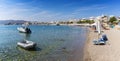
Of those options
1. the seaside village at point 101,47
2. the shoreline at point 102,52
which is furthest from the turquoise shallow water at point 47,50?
the seaside village at point 101,47

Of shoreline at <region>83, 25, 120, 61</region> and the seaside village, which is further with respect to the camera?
the seaside village

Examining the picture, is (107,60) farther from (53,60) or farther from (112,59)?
(53,60)

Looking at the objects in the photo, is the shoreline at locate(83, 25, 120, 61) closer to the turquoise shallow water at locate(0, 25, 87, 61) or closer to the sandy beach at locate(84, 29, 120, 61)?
the sandy beach at locate(84, 29, 120, 61)

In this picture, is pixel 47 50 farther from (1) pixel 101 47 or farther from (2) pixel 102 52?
(2) pixel 102 52

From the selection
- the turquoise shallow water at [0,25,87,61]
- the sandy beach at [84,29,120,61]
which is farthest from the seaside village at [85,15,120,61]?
the turquoise shallow water at [0,25,87,61]

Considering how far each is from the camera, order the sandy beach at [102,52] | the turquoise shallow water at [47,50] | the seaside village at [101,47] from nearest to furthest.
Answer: the sandy beach at [102,52] → the seaside village at [101,47] → the turquoise shallow water at [47,50]

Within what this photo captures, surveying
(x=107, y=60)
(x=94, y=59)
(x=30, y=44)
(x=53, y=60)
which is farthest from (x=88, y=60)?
(x=30, y=44)

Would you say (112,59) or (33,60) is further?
(33,60)

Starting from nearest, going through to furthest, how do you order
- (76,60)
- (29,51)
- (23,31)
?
1. (76,60)
2. (29,51)
3. (23,31)

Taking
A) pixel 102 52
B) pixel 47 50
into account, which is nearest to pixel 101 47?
pixel 102 52

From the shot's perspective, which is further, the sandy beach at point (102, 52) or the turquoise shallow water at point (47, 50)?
the turquoise shallow water at point (47, 50)

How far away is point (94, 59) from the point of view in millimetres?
19766

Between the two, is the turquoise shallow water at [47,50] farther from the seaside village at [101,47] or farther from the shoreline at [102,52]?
the seaside village at [101,47]

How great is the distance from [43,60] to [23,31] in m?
A: 48.9
